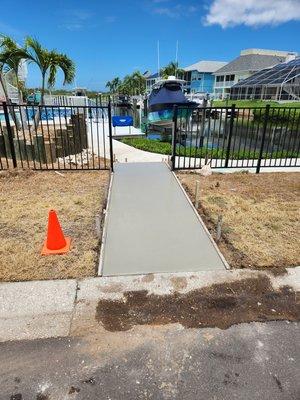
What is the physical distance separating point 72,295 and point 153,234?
1675 millimetres

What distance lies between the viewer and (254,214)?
528 cm

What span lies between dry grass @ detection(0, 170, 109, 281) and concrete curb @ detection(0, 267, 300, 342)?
0.71ft

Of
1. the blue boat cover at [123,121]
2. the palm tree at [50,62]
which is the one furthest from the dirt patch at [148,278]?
the blue boat cover at [123,121]

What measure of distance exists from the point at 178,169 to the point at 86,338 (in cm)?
602

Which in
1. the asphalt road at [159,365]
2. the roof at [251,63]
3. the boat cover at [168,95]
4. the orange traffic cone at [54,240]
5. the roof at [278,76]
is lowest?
→ the asphalt road at [159,365]

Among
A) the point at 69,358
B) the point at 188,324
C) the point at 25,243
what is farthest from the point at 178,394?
the point at 25,243

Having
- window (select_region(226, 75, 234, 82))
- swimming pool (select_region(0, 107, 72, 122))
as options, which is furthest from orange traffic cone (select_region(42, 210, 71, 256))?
window (select_region(226, 75, 234, 82))

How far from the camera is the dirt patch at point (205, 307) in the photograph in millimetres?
2885

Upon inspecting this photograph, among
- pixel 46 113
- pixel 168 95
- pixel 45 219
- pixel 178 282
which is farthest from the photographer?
pixel 168 95

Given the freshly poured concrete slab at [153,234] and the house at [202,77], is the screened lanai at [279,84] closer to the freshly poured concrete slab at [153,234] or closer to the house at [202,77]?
the house at [202,77]

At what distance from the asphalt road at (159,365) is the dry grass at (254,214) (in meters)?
1.26

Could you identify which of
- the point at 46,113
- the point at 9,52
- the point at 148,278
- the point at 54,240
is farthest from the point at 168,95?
the point at 148,278

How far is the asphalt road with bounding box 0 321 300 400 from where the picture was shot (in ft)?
7.25

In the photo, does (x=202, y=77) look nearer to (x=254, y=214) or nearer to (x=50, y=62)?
(x=50, y=62)
